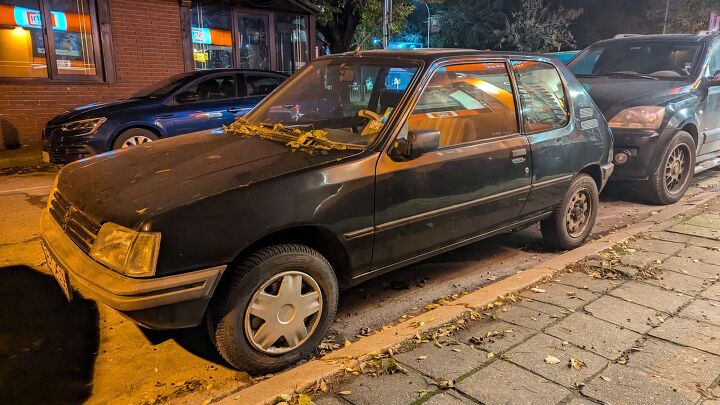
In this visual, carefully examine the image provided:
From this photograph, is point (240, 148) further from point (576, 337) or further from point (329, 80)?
point (576, 337)

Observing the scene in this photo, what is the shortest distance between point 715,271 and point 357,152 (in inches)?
119

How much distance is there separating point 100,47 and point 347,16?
7.65 metres

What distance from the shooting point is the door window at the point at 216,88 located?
315 inches

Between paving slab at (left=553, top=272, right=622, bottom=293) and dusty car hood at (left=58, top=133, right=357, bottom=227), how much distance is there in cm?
198

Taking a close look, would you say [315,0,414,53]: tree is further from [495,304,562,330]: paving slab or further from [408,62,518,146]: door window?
[495,304,562,330]: paving slab

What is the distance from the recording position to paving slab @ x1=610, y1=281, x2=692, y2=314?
11.1 feet

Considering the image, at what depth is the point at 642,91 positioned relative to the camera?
6121 mm

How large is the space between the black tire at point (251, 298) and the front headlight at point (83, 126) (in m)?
5.58

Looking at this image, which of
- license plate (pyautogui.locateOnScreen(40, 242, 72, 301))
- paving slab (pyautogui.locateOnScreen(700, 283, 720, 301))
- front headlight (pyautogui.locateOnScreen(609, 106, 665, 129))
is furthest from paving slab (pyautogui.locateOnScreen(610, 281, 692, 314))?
license plate (pyautogui.locateOnScreen(40, 242, 72, 301))

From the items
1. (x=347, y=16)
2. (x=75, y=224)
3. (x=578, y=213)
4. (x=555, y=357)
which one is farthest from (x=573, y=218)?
(x=347, y=16)

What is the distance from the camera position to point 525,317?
3229 mm

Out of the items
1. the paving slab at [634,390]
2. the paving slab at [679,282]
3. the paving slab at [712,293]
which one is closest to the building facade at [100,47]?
the paving slab at [679,282]

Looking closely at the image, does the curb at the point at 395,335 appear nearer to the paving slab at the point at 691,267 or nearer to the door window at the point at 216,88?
the paving slab at the point at 691,267

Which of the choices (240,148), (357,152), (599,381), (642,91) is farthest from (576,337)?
(642,91)
